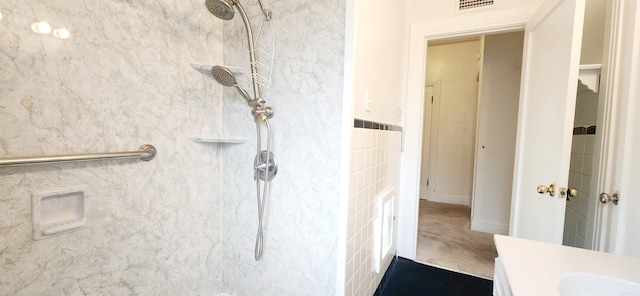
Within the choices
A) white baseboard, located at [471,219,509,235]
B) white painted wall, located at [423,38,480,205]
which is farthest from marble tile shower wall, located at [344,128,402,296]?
white painted wall, located at [423,38,480,205]

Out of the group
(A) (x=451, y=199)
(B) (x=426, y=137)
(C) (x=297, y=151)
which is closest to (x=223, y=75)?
(C) (x=297, y=151)

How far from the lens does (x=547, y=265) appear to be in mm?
685

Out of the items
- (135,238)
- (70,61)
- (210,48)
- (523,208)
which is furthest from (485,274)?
(70,61)

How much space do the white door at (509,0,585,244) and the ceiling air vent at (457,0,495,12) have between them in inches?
12.0

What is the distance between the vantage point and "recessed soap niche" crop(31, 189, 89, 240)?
771 millimetres

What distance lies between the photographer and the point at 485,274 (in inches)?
72.5

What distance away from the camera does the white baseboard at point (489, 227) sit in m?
2.62

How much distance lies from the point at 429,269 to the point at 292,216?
139 centimetres

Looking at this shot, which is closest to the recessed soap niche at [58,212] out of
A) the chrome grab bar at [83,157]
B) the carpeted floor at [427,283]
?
the chrome grab bar at [83,157]

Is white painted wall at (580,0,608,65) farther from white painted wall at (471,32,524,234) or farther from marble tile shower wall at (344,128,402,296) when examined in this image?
marble tile shower wall at (344,128,402,296)

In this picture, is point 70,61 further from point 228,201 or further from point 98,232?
point 228,201

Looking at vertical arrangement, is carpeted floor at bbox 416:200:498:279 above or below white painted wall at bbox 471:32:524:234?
below

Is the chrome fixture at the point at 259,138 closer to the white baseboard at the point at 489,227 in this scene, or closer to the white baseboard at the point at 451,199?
the white baseboard at the point at 489,227

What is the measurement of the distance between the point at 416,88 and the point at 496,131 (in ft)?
4.60
